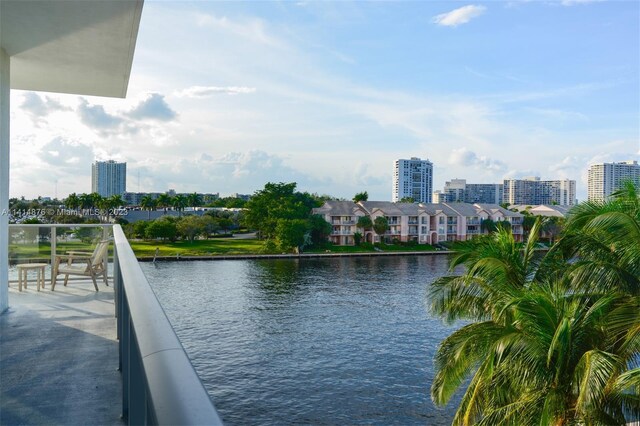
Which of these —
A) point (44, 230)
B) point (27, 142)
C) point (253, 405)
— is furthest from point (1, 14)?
point (253, 405)

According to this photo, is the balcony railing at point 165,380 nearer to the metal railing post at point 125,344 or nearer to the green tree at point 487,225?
the metal railing post at point 125,344

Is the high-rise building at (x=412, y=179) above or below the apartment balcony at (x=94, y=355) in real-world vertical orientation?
above

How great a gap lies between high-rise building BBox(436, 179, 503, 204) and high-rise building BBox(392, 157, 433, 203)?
363 inches

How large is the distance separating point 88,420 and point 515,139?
69.9 meters

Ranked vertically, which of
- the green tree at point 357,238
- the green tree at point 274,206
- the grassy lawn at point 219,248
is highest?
the green tree at point 274,206

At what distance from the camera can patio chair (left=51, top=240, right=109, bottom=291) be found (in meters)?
7.31

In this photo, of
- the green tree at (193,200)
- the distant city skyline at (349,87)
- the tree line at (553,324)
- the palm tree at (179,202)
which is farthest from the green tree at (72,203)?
the tree line at (553,324)

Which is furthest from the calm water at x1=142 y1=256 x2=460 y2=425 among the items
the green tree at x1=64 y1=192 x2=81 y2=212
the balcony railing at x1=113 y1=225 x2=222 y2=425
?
the green tree at x1=64 y1=192 x2=81 y2=212

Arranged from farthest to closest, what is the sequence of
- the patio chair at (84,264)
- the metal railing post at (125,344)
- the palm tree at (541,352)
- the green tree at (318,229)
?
the green tree at (318,229)
the patio chair at (84,264)
the palm tree at (541,352)
the metal railing post at (125,344)

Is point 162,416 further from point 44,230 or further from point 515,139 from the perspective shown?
point 515,139

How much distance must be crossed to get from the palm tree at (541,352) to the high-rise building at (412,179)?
131936 mm

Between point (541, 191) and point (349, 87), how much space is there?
352ft

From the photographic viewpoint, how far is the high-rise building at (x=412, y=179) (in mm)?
142125

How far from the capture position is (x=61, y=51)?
6.01 meters
